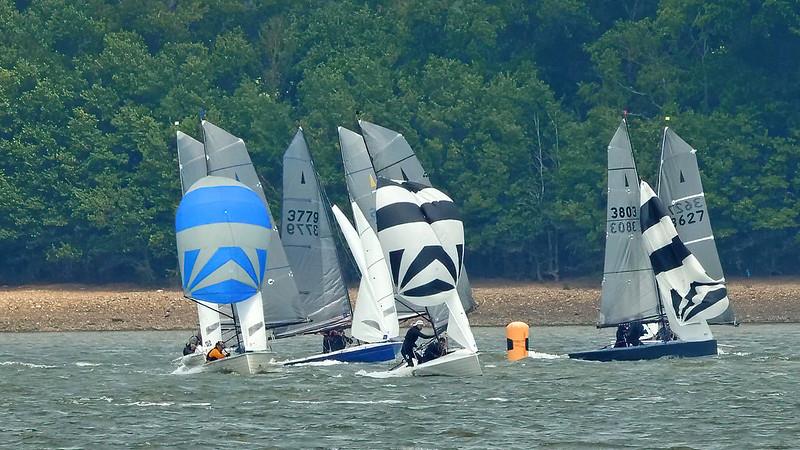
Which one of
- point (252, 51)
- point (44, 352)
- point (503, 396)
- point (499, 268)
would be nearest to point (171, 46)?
point (252, 51)

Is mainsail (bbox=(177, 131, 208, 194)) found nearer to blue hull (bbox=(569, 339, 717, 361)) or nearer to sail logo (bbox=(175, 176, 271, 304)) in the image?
sail logo (bbox=(175, 176, 271, 304))

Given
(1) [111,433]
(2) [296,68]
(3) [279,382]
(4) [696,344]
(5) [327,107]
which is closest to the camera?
(1) [111,433]

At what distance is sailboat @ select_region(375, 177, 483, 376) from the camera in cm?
4697

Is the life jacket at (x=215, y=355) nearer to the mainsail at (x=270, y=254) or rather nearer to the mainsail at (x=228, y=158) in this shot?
the mainsail at (x=270, y=254)

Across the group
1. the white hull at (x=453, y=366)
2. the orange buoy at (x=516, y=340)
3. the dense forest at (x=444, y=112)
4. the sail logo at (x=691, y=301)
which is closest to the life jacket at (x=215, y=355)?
the white hull at (x=453, y=366)

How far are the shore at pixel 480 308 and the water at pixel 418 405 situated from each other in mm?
18393

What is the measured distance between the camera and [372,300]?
5203cm

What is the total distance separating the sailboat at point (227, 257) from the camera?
49.5 metres

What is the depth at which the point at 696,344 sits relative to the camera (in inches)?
2063

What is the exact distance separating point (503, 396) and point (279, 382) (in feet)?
24.0

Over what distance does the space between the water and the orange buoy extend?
397 millimetres

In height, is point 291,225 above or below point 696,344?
above

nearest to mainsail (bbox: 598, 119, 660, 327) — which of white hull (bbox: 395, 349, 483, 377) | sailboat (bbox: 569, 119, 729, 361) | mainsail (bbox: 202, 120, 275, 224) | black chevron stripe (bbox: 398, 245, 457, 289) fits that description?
sailboat (bbox: 569, 119, 729, 361)

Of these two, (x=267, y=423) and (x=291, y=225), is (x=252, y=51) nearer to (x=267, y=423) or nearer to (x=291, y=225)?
(x=291, y=225)
